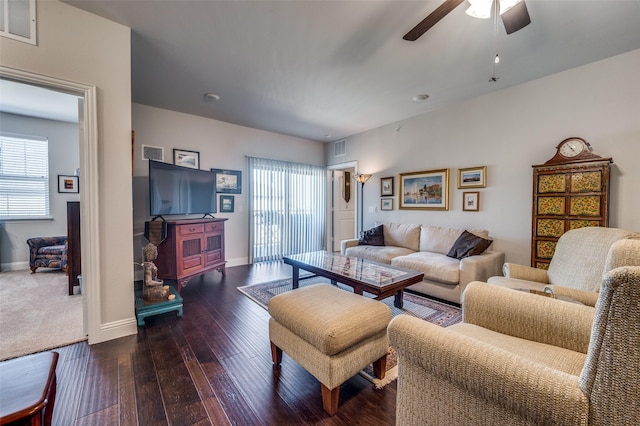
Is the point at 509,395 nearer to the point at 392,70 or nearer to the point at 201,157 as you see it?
the point at 392,70

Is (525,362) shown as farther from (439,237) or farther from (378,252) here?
(439,237)

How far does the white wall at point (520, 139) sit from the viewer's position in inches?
101

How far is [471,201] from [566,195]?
1.09m

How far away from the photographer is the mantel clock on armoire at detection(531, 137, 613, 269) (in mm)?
2500

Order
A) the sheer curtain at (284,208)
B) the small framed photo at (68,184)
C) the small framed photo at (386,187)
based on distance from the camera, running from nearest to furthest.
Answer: the small framed photo at (68,184)
the small framed photo at (386,187)
the sheer curtain at (284,208)

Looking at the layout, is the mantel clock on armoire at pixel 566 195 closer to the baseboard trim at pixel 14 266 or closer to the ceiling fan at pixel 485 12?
the ceiling fan at pixel 485 12

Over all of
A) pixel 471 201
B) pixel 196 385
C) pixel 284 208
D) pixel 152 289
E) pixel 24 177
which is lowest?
pixel 196 385

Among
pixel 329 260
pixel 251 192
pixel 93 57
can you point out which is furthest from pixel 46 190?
pixel 329 260

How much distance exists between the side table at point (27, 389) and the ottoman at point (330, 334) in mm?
1078

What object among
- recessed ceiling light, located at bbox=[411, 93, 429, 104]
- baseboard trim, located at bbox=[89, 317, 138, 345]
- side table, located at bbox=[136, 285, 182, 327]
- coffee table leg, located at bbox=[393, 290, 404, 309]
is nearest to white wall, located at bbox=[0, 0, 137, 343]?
baseboard trim, located at bbox=[89, 317, 138, 345]

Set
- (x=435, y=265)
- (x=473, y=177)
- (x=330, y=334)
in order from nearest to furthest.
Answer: (x=330, y=334), (x=435, y=265), (x=473, y=177)

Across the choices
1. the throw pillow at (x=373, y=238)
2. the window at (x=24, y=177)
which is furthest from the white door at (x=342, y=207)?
the window at (x=24, y=177)

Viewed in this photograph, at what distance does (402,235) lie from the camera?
430cm

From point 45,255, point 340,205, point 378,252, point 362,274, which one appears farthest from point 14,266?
point 340,205
